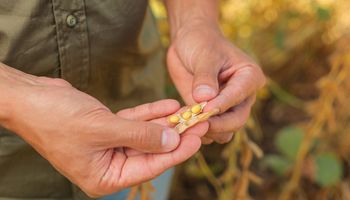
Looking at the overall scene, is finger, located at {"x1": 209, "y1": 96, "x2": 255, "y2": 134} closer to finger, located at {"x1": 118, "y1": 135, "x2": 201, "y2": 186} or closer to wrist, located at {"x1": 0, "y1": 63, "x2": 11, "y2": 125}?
finger, located at {"x1": 118, "y1": 135, "x2": 201, "y2": 186}

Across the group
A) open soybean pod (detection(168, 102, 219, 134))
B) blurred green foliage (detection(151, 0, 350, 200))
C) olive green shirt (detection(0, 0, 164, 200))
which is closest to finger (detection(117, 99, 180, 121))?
open soybean pod (detection(168, 102, 219, 134))

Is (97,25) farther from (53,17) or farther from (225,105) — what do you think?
(225,105)

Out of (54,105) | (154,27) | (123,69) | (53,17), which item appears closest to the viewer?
(54,105)

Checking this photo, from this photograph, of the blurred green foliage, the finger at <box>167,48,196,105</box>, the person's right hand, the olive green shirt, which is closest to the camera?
the person's right hand

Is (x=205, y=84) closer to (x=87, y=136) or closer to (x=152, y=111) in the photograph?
(x=152, y=111)

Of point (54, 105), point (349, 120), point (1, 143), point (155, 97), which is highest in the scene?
point (54, 105)

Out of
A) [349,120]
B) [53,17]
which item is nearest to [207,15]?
[53,17]

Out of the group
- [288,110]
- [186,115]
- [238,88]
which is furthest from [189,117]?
[288,110]
